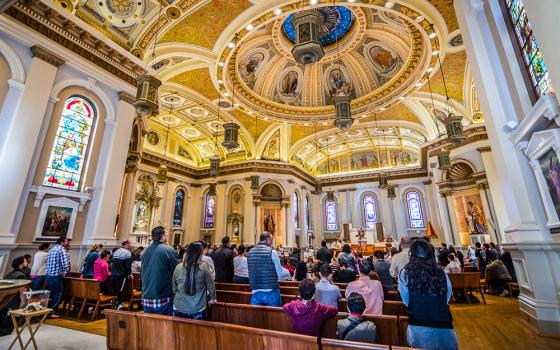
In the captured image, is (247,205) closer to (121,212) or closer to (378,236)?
(121,212)

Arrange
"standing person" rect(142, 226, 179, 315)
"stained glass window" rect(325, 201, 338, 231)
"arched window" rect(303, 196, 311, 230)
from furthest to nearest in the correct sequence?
"stained glass window" rect(325, 201, 338, 231), "arched window" rect(303, 196, 311, 230), "standing person" rect(142, 226, 179, 315)

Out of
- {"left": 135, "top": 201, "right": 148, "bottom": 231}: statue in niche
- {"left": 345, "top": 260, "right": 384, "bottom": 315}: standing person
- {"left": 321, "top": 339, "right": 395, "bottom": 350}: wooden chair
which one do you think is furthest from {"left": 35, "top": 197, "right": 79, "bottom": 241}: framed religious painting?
{"left": 135, "top": 201, "right": 148, "bottom": 231}: statue in niche

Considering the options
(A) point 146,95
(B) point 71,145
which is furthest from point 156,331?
(B) point 71,145

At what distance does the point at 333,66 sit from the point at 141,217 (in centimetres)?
1291

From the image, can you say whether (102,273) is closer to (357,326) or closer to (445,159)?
(357,326)

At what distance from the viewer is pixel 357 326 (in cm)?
199

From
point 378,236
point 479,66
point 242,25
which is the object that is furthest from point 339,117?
point 378,236

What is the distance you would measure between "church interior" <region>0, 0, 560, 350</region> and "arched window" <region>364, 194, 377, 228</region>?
0.64m

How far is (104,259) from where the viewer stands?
500cm

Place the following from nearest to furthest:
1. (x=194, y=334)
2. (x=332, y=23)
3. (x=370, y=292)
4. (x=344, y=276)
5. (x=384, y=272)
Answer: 1. (x=194, y=334)
2. (x=370, y=292)
3. (x=344, y=276)
4. (x=384, y=272)
5. (x=332, y=23)

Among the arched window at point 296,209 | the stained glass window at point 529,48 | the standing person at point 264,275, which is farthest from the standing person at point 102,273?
the arched window at point 296,209

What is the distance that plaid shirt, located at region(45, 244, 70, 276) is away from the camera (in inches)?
177

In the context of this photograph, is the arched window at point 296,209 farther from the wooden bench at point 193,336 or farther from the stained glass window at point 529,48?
the wooden bench at point 193,336

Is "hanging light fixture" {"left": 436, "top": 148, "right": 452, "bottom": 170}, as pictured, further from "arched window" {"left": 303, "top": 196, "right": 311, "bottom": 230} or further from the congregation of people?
"arched window" {"left": 303, "top": 196, "right": 311, "bottom": 230}
